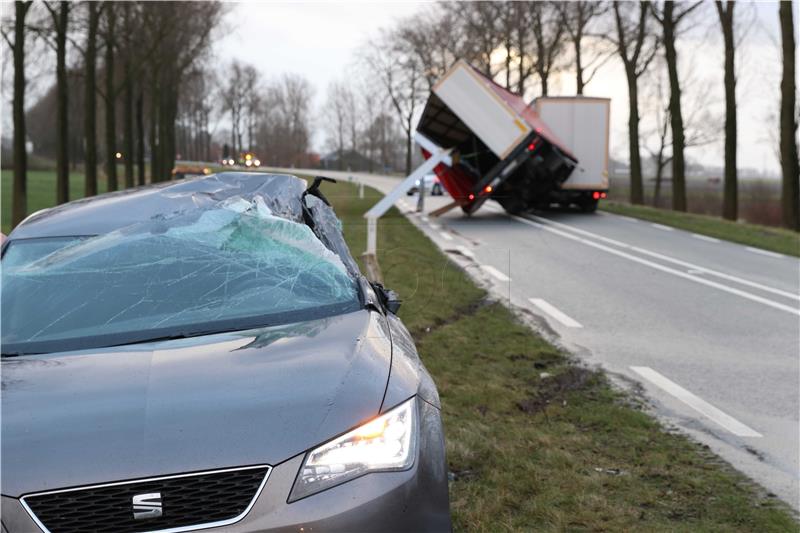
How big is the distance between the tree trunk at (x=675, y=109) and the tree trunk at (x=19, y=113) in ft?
61.1

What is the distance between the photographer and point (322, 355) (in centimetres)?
277

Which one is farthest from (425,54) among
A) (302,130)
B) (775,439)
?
(775,439)

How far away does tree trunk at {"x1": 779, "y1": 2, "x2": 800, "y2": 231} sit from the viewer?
19.9m

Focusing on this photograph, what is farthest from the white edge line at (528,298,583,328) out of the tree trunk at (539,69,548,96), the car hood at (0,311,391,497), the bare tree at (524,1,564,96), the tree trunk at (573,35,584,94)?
the tree trunk at (539,69,548,96)

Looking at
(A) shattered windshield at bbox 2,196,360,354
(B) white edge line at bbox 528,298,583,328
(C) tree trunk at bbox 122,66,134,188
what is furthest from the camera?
(C) tree trunk at bbox 122,66,134,188

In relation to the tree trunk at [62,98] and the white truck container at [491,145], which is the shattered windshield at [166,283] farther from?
the tree trunk at [62,98]

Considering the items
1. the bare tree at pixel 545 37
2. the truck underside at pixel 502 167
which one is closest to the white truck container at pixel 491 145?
the truck underside at pixel 502 167

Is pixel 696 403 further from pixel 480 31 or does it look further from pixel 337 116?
pixel 337 116

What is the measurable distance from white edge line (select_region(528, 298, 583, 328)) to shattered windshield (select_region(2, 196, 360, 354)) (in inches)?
198

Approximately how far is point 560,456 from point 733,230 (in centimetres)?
1605

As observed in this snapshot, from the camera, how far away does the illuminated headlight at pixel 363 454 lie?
2301 millimetres

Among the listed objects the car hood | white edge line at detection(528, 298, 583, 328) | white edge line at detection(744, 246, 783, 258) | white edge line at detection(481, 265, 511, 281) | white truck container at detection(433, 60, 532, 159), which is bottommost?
white edge line at detection(528, 298, 583, 328)

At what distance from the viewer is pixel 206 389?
2506mm

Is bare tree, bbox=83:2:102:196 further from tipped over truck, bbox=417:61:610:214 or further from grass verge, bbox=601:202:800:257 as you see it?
grass verge, bbox=601:202:800:257
